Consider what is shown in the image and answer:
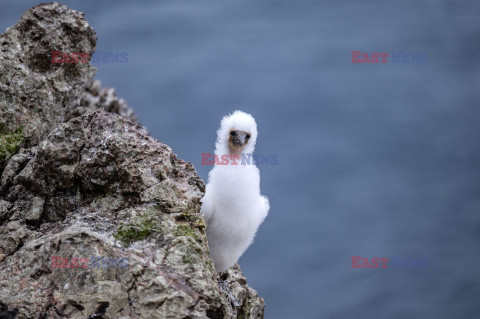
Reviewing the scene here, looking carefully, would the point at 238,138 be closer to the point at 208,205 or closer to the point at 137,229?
the point at 208,205

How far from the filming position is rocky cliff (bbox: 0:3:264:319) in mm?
2975

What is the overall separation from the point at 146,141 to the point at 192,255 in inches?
33.3

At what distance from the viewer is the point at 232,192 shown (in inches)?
177

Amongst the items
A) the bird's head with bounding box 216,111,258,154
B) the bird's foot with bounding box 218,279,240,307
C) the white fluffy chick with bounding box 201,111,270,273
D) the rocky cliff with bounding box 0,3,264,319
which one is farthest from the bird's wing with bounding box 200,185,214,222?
the rocky cliff with bounding box 0,3,264,319

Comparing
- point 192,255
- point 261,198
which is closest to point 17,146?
point 192,255

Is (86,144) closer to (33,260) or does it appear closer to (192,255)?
(33,260)

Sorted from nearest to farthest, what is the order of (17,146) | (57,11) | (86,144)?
(86,144) → (17,146) → (57,11)

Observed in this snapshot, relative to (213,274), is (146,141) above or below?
above

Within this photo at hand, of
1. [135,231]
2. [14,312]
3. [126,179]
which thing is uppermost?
[126,179]

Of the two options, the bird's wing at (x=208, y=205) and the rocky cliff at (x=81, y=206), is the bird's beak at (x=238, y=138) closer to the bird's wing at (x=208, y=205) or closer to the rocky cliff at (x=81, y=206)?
the bird's wing at (x=208, y=205)

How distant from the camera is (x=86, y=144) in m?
3.52

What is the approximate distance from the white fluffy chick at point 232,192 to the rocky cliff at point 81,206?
523mm

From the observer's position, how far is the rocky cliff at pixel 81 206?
9.76 feet

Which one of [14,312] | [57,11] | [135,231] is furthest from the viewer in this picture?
[57,11]
